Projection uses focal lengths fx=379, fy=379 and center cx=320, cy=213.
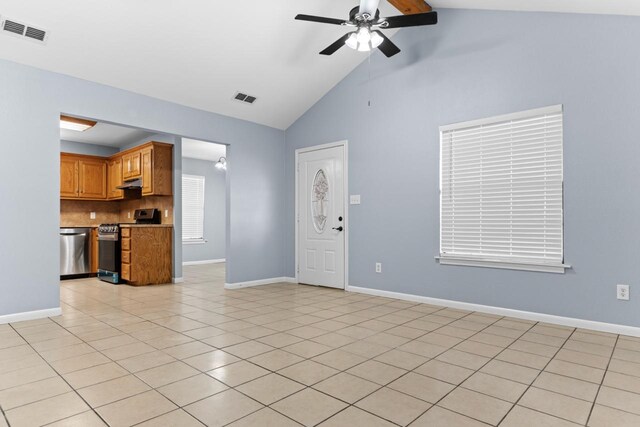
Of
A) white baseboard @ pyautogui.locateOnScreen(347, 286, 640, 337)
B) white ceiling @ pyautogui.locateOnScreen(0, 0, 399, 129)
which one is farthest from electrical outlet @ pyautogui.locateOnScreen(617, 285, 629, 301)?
white ceiling @ pyautogui.locateOnScreen(0, 0, 399, 129)

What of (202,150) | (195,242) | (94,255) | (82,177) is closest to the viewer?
(94,255)

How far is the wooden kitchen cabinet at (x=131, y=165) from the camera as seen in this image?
6889mm

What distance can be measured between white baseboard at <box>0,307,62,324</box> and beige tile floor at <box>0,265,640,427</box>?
12cm

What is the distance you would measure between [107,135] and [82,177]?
113cm

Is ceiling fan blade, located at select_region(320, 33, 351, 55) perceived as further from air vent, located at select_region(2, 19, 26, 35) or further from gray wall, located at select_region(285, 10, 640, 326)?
air vent, located at select_region(2, 19, 26, 35)

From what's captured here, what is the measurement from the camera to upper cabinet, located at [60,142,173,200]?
21.7 feet

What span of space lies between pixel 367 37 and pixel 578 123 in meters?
2.21

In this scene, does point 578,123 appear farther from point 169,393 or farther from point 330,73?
point 169,393

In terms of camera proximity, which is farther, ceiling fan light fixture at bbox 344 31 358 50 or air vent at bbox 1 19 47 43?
ceiling fan light fixture at bbox 344 31 358 50

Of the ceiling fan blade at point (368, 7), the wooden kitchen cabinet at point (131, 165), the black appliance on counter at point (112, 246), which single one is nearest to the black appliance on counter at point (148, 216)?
the black appliance on counter at point (112, 246)

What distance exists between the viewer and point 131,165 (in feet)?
23.3

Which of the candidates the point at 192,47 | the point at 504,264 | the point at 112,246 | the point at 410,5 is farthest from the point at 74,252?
the point at 504,264

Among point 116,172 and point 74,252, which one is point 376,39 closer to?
point 116,172

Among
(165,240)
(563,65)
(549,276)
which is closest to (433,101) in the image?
(563,65)
